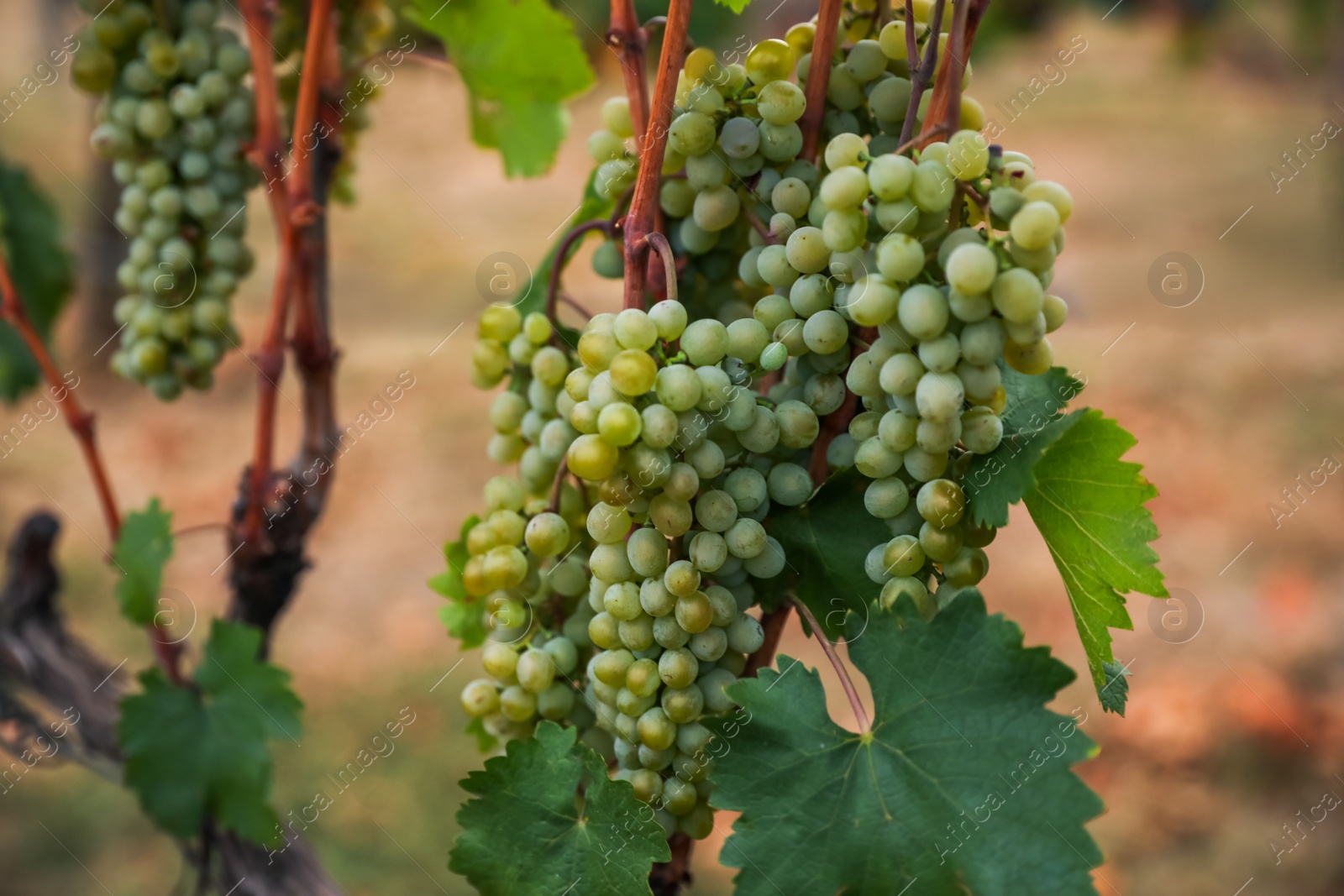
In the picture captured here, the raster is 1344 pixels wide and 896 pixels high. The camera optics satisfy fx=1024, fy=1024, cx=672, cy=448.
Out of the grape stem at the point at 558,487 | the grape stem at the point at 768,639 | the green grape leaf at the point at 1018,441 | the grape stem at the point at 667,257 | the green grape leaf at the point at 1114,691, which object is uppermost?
the grape stem at the point at 667,257

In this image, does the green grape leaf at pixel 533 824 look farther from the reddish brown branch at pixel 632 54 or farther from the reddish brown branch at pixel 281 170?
the reddish brown branch at pixel 281 170

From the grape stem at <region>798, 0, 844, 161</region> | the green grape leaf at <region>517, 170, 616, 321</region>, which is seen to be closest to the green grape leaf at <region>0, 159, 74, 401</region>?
the green grape leaf at <region>517, 170, 616, 321</region>

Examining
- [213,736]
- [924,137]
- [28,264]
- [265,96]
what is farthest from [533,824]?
[28,264]

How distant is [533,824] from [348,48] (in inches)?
29.1

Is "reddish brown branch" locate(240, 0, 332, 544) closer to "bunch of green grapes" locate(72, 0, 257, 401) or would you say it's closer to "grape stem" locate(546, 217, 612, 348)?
"bunch of green grapes" locate(72, 0, 257, 401)

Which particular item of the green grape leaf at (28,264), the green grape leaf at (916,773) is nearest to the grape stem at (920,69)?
the green grape leaf at (916,773)

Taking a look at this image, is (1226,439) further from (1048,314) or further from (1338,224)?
(1048,314)

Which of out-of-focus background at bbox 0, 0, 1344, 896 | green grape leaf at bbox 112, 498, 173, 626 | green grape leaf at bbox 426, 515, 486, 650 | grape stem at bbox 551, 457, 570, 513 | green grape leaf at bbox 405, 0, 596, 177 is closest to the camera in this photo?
grape stem at bbox 551, 457, 570, 513

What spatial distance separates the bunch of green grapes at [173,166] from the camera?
0.83 metres

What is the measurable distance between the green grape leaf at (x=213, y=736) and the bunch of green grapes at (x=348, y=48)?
457 millimetres

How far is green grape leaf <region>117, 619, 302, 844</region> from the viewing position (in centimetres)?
88

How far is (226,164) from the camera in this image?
861 millimetres

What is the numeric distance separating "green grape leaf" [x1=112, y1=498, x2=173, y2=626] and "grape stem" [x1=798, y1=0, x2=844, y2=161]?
0.69 meters

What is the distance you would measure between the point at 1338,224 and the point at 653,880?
5271 mm
